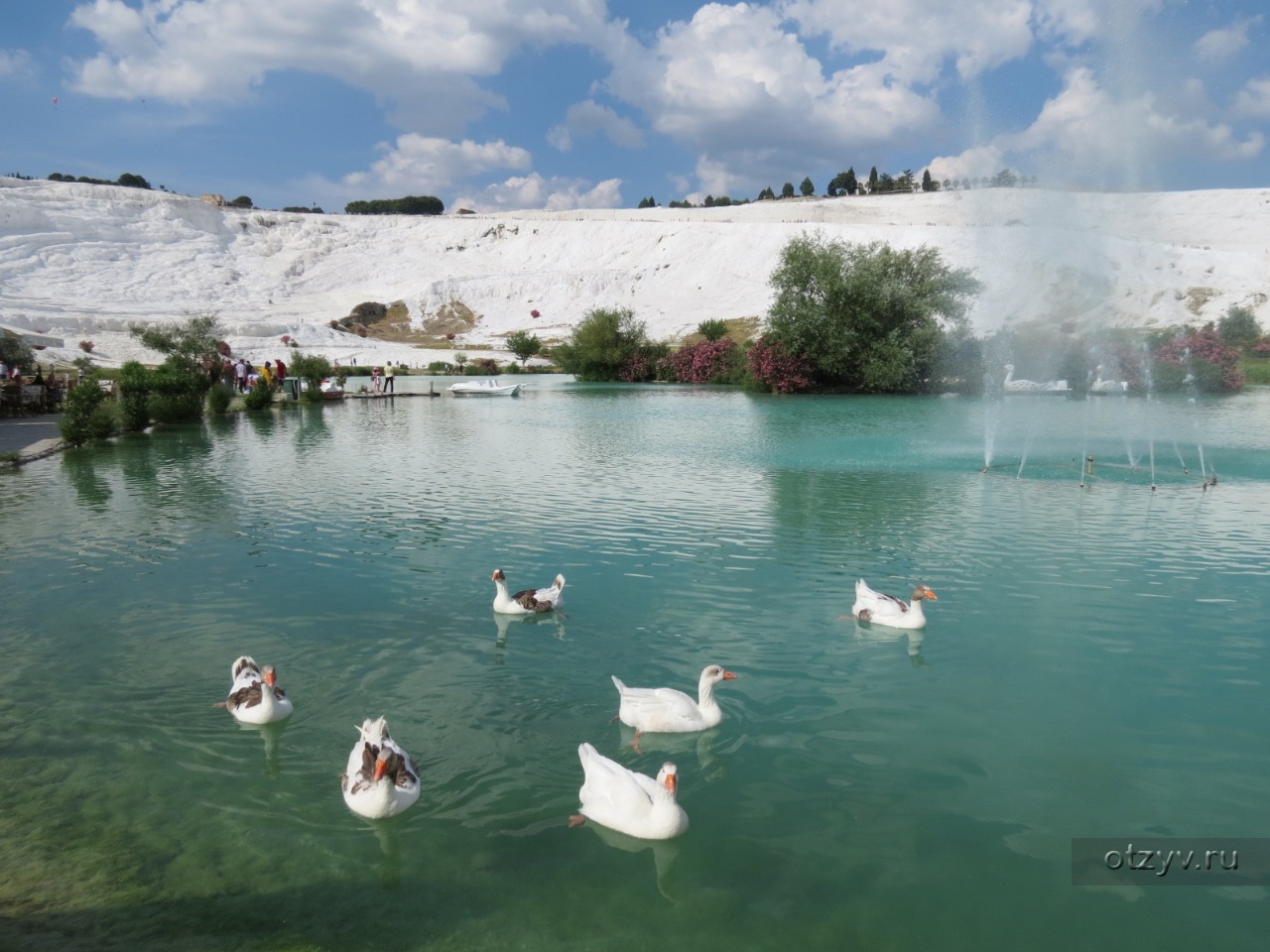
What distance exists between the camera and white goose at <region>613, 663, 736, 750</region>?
7.76 metres

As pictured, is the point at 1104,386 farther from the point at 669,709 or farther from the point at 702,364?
the point at 669,709

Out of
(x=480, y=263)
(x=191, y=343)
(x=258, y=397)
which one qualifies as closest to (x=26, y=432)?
(x=258, y=397)

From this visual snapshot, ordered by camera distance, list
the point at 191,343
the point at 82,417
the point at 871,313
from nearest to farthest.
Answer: the point at 82,417
the point at 191,343
the point at 871,313

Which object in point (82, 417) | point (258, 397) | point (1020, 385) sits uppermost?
point (1020, 385)

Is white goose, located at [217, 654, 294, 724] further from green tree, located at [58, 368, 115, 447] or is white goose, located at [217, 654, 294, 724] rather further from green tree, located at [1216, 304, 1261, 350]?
green tree, located at [1216, 304, 1261, 350]

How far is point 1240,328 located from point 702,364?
42.1 m

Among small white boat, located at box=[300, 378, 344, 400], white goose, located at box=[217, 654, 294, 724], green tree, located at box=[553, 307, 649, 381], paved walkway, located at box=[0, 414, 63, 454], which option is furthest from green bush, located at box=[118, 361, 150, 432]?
green tree, located at box=[553, 307, 649, 381]

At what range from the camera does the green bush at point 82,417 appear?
27.7 meters

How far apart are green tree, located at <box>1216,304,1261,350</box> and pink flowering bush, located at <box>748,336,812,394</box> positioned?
114 ft

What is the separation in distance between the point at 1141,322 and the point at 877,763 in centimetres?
7928

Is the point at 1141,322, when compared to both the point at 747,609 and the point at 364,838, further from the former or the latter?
the point at 364,838

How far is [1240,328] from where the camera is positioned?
228 feet

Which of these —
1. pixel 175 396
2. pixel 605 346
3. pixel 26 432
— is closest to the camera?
pixel 26 432

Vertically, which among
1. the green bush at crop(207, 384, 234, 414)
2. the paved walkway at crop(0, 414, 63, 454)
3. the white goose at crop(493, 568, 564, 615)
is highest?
the green bush at crop(207, 384, 234, 414)
